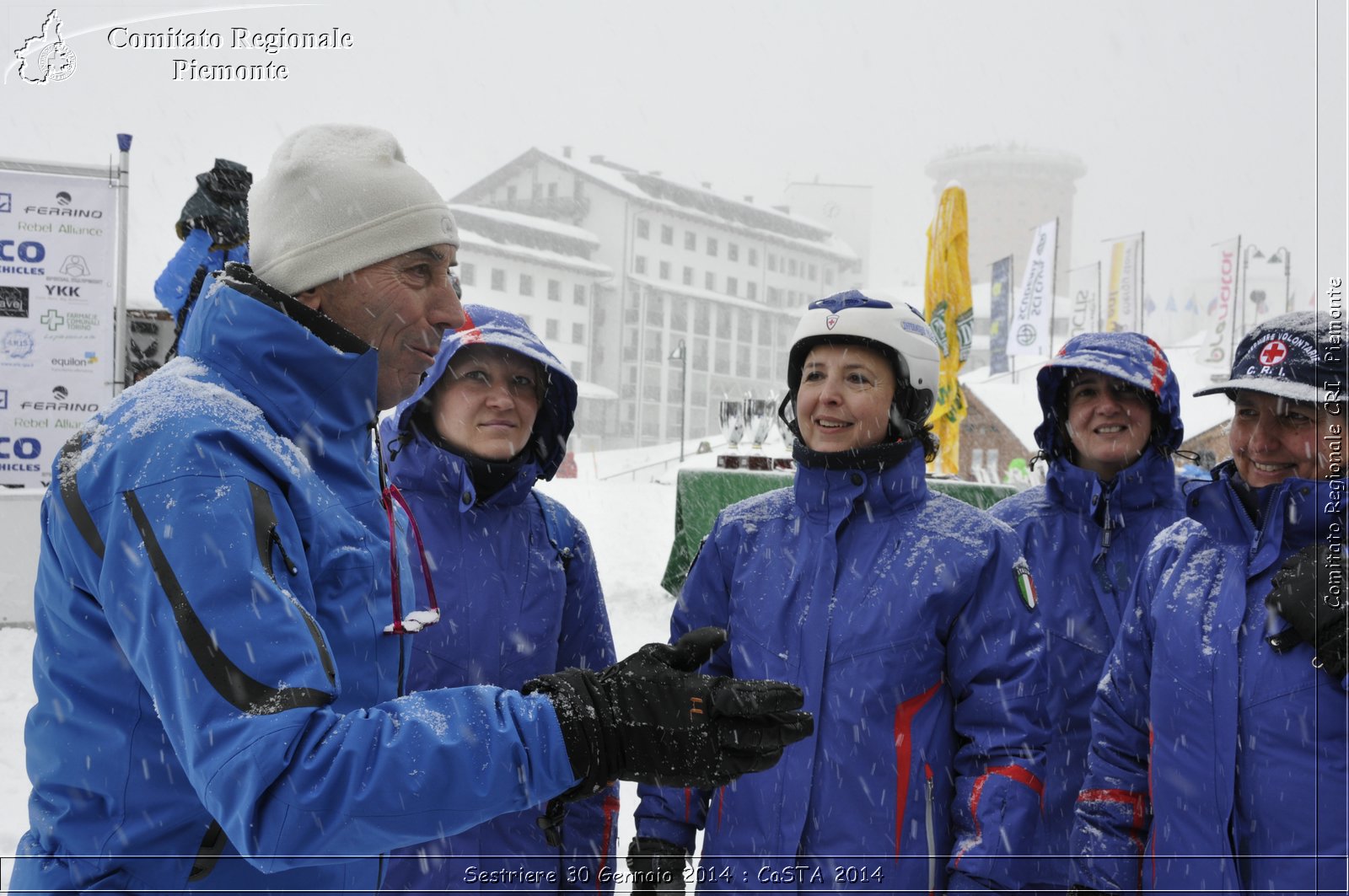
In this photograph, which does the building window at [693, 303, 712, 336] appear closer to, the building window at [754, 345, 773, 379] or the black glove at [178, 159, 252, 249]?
the building window at [754, 345, 773, 379]

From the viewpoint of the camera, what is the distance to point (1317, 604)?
71.9 inches

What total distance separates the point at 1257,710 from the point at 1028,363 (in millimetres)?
48264

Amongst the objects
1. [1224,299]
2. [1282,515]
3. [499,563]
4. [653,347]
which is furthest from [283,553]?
[653,347]

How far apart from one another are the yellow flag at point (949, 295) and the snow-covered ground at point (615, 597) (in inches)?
132

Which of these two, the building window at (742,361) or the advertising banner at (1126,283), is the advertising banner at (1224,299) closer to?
the advertising banner at (1126,283)

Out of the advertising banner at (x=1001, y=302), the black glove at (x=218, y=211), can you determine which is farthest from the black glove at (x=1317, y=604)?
the advertising banner at (x=1001, y=302)

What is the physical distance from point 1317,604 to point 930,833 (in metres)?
0.87

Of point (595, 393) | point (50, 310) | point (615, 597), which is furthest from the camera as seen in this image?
point (595, 393)

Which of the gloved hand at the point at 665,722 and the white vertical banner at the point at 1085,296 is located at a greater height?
the white vertical banner at the point at 1085,296

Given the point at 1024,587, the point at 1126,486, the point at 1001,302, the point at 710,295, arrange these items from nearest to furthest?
the point at 1024,587 → the point at 1126,486 → the point at 1001,302 → the point at 710,295

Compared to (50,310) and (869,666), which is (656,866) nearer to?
(869,666)

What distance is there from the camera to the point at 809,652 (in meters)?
2.15

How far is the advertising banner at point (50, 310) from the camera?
720 centimetres

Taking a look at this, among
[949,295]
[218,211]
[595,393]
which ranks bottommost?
[218,211]
